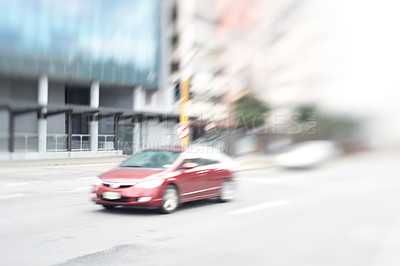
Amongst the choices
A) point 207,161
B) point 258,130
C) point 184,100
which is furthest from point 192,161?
point 184,100

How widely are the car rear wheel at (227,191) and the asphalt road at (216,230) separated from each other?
202 mm

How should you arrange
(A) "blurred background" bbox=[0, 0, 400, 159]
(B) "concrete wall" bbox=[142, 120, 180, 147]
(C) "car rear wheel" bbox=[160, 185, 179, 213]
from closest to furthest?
(A) "blurred background" bbox=[0, 0, 400, 159]
(C) "car rear wheel" bbox=[160, 185, 179, 213]
(B) "concrete wall" bbox=[142, 120, 180, 147]

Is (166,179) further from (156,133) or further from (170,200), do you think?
(156,133)

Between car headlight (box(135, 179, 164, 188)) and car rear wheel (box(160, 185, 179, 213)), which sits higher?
car headlight (box(135, 179, 164, 188))

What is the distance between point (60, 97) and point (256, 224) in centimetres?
2270

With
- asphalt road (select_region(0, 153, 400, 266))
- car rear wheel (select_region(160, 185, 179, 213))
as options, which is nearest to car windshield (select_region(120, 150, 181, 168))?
car rear wheel (select_region(160, 185, 179, 213))

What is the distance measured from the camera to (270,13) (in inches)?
347

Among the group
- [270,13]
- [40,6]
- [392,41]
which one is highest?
[40,6]

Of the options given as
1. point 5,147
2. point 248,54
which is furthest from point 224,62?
point 5,147

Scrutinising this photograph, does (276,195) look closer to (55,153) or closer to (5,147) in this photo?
(5,147)

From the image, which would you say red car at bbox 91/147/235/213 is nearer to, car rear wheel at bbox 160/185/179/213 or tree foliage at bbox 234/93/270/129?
car rear wheel at bbox 160/185/179/213

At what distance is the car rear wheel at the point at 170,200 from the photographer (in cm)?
808

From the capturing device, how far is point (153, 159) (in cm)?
885

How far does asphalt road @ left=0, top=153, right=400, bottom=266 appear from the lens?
16.3ft
